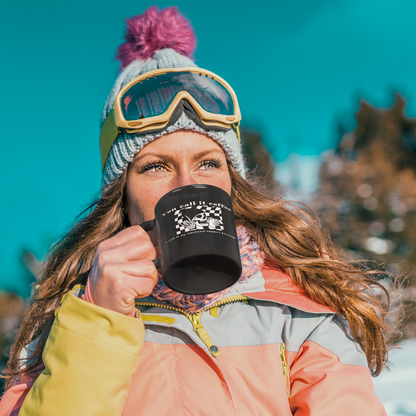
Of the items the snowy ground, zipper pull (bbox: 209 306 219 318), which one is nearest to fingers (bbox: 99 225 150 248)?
zipper pull (bbox: 209 306 219 318)

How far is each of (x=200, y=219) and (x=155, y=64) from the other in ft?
5.06

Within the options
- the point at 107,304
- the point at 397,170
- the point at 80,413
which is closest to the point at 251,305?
the point at 107,304

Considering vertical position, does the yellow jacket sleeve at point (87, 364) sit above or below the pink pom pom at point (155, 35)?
below

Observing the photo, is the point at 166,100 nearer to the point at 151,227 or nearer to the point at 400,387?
the point at 151,227

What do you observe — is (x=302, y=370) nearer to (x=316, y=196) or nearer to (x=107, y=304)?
(x=107, y=304)

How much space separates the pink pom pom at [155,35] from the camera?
2.71 metres

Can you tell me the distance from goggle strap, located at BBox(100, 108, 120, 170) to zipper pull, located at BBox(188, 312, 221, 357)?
117 cm

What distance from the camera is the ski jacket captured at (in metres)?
1.42

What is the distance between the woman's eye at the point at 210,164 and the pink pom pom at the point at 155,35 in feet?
3.39

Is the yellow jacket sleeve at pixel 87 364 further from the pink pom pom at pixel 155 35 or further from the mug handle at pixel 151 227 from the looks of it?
the pink pom pom at pixel 155 35

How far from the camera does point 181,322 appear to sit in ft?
5.96

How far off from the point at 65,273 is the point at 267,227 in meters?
1.28

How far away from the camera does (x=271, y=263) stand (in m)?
2.28

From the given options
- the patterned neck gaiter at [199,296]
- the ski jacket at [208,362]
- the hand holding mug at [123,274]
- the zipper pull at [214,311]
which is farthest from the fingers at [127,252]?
the zipper pull at [214,311]
